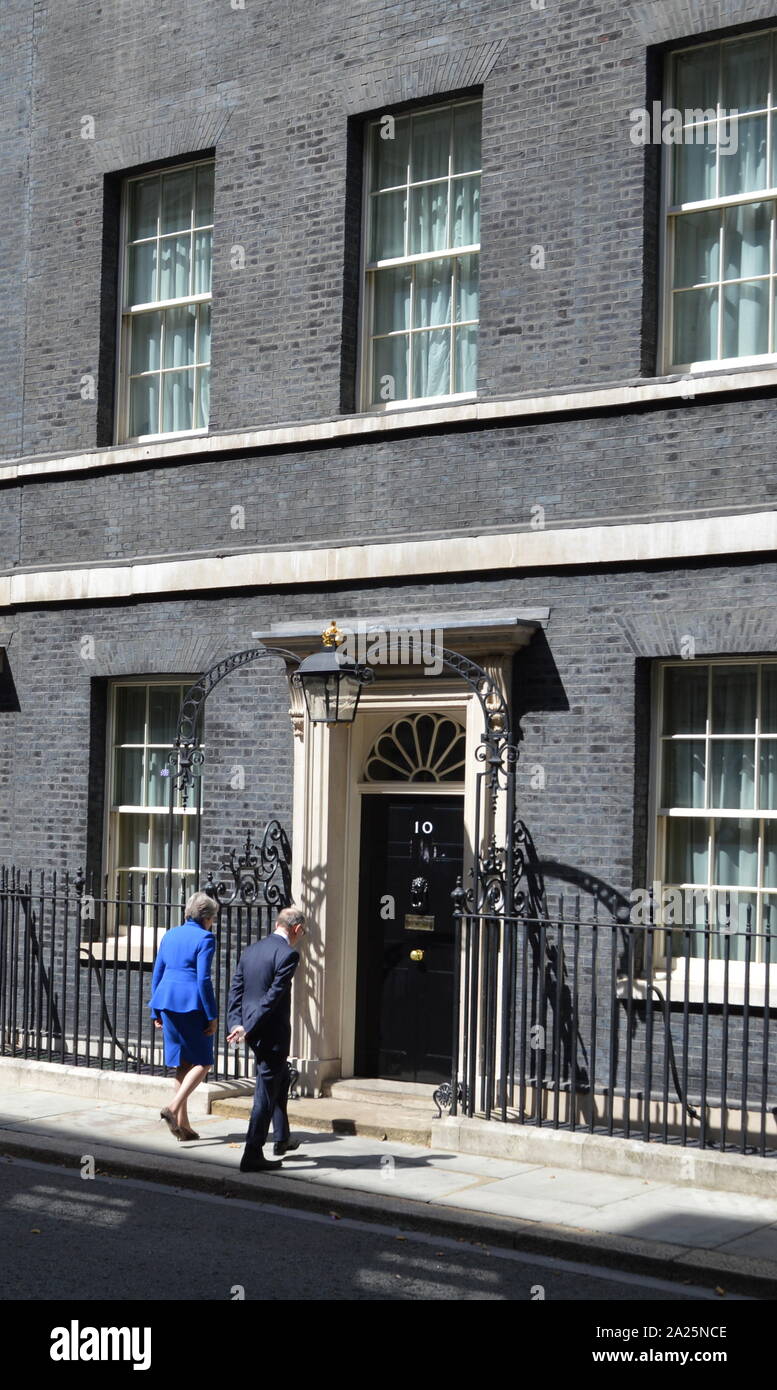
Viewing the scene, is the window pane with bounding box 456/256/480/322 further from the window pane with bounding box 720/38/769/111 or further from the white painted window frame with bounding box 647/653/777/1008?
the white painted window frame with bounding box 647/653/777/1008

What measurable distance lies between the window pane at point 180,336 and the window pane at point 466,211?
2.54 m

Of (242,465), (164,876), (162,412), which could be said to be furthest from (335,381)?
(164,876)

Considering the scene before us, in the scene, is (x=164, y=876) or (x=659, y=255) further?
(x=164, y=876)

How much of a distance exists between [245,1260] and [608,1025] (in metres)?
3.50

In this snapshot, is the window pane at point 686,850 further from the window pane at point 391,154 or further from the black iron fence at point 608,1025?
the window pane at point 391,154

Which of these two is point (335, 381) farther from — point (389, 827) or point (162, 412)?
point (389, 827)

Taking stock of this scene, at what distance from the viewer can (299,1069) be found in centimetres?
1203

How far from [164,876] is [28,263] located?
5.44 m

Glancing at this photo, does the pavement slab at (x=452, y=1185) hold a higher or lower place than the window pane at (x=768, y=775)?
lower

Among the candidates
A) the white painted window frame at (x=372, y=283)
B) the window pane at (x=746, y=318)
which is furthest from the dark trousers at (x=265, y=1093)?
the window pane at (x=746, y=318)

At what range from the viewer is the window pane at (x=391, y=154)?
1260 cm

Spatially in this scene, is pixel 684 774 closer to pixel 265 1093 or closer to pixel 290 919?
pixel 290 919

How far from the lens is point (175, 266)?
13.9 m

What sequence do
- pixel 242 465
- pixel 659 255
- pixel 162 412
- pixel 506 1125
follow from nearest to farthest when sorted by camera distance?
pixel 506 1125
pixel 659 255
pixel 242 465
pixel 162 412
